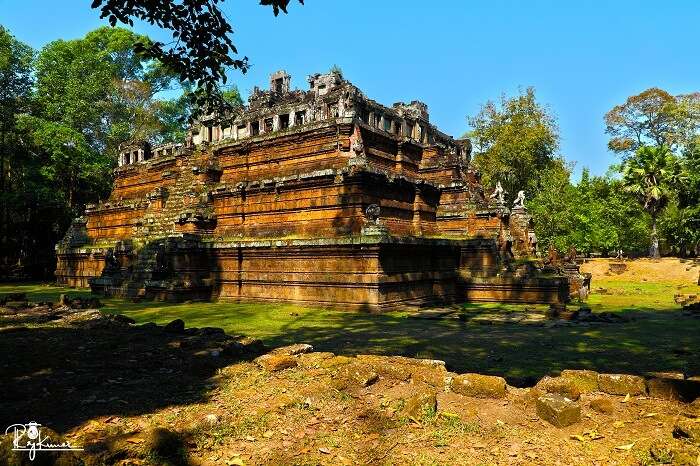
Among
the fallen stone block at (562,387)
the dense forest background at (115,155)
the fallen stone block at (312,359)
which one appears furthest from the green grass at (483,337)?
the dense forest background at (115,155)

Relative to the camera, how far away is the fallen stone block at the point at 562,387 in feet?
16.8

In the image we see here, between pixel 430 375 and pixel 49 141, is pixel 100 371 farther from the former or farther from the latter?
pixel 49 141

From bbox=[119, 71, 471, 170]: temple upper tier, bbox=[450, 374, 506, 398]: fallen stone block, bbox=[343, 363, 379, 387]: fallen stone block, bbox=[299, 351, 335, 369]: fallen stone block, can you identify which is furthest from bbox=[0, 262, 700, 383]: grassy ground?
bbox=[119, 71, 471, 170]: temple upper tier

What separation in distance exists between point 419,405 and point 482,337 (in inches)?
246

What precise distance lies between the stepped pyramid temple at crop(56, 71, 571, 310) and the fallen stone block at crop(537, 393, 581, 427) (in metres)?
10.9

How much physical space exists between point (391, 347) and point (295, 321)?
4775 mm

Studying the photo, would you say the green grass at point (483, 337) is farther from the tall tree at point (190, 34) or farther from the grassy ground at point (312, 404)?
the tall tree at point (190, 34)

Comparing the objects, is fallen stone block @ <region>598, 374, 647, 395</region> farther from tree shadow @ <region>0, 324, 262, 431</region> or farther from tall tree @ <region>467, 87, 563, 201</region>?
tall tree @ <region>467, 87, 563, 201</region>

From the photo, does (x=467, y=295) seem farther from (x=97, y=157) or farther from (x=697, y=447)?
(x=97, y=157)

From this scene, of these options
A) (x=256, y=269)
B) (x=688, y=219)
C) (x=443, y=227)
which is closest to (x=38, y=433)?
(x=256, y=269)

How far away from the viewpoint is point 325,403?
5.38 meters

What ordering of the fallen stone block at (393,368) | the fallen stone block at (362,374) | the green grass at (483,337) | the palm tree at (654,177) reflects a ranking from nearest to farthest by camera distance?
the fallen stone block at (362,374) < the fallen stone block at (393,368) < the green grass at (483,337) < the palm tree at (654,177)

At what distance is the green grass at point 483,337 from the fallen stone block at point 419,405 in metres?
2.33

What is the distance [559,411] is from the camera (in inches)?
181
